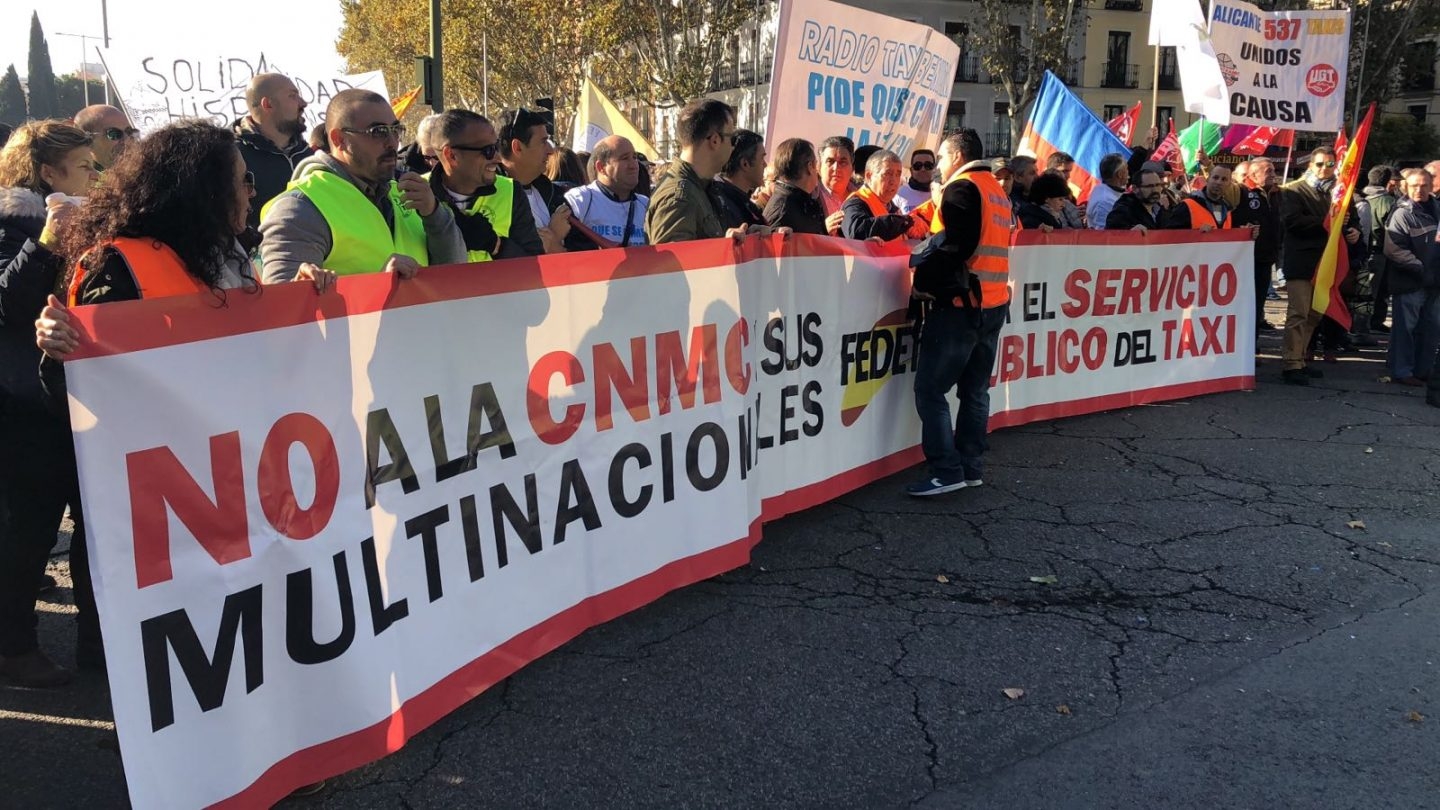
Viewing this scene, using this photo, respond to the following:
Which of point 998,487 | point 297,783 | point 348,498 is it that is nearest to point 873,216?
point 998,487

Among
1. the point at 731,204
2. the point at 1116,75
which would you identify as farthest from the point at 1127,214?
the point at 1116,75

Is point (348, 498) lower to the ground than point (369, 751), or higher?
higher

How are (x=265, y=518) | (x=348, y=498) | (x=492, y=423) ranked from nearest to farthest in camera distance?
1. (x=265, y=518)
2. (x=348, y=498)
3. (x=492, y=423)

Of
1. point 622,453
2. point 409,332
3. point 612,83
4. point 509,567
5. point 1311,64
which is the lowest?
point 509,567

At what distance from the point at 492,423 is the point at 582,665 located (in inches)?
35.9

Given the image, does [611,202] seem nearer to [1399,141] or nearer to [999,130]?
[999,130]

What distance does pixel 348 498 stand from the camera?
291 centimetres

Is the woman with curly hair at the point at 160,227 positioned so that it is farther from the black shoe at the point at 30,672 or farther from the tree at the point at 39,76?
the tree at the point at 39,76

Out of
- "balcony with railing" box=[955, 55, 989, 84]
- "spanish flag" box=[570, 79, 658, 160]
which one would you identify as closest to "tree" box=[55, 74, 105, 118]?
"balcony with railing" box=[955, 55, 989, 84]

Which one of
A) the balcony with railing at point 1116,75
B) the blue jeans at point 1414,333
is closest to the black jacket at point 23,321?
the blue jeans at point 1414,333

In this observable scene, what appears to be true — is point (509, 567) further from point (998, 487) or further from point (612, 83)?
point (612, 83)

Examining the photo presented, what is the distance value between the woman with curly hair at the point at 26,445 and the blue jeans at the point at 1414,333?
9517 millimetres

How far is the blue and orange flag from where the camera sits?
9.62 metres

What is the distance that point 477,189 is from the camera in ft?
13.8
